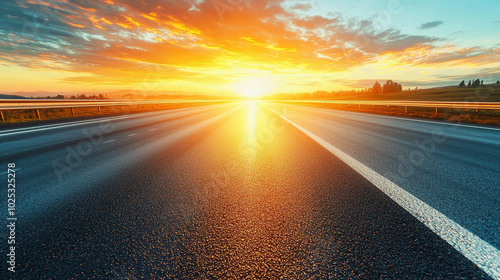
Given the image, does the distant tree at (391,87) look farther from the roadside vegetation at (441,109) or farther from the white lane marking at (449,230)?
the white lane marking at (449,230)

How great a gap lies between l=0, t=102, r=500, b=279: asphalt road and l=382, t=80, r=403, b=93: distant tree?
178 m

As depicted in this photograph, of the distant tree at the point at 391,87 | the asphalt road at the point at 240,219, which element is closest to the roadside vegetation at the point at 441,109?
the distant tree at the point at 391,87

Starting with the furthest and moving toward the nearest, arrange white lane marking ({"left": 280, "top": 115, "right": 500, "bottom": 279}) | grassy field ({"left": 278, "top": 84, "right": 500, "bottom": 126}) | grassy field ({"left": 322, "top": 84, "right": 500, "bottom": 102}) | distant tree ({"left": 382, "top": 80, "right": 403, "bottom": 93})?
distant tree ({"left": 382, "top": 80, "right": 403, "bottom": 93}), grassy field ({"left": 322, "top": 84, "right": 500, "bottom": 102}), grassy field ({"left": 278, "top": 84, "right": 500, "bottom": 126}), white lane marking ({"left": 280, "top": 115, "right": 500, "bottom": 279})

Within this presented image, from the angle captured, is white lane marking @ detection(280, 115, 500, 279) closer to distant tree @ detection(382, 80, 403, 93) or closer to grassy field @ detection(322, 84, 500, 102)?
grassy field @ detection(322, 84, 500, 102)

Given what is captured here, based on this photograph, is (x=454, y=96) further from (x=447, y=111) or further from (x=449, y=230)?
(x=449, y=230)

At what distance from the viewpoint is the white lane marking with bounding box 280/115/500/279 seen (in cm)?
156

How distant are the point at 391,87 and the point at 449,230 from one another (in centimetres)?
18345

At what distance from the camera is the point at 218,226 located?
2135 millimetres

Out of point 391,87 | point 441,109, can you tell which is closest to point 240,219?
point 441,109

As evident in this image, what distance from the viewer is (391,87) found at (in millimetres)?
154375

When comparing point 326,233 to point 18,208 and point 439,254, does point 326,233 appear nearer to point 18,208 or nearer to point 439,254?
point 439,254

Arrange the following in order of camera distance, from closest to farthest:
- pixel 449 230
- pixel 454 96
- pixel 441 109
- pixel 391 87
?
pixel 449 230 < pixel 441 109 < pixel 454 96 < pixel 391 87

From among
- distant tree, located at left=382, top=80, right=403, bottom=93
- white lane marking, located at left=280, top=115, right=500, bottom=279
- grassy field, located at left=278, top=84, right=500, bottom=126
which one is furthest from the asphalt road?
distant tree, located at left=382, top=80, right=403, bottom=93

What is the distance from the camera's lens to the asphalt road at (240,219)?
1582mm
